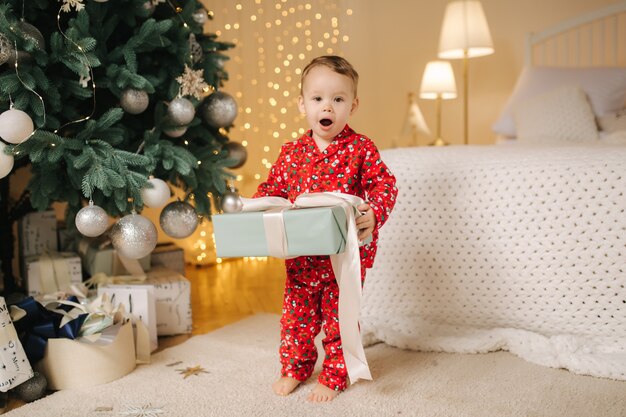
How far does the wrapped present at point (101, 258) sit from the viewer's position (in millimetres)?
2055

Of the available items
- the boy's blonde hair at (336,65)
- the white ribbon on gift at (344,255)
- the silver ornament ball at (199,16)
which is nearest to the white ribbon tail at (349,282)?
the white ribbon on gift at (344,255)

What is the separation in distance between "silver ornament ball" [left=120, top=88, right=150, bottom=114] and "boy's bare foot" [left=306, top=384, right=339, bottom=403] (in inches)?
35.6

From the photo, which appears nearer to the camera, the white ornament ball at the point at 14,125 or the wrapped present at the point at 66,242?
the white ornament ball at the point at 14,125

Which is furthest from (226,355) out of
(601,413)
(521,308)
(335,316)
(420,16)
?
(420,16)

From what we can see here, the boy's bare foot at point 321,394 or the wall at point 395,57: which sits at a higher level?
the wall at point 395,57

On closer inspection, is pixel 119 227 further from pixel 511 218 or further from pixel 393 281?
pixel 511 218

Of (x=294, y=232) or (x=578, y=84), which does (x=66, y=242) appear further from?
(x=578, y=84)

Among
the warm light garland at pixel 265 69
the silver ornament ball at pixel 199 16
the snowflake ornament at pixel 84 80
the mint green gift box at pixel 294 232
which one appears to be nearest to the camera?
the mint green gift box at pixel 294 232

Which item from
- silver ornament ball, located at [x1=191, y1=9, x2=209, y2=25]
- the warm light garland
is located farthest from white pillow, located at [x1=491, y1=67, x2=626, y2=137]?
silver ornament ball, located at [x1=191, y1=9, x2=209, y2=25]

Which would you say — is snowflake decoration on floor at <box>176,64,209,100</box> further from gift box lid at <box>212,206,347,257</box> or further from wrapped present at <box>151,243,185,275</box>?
wrapped present at <box>151,243,185,275</box>

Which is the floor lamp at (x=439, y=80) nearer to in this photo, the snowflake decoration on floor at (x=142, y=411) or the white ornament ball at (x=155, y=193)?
the white ornament ball at (x=155, y=193)

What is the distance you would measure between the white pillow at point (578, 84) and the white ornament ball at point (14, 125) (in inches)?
80.7

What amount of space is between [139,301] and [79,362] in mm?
307

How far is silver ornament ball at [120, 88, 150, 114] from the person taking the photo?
5.33 feet
